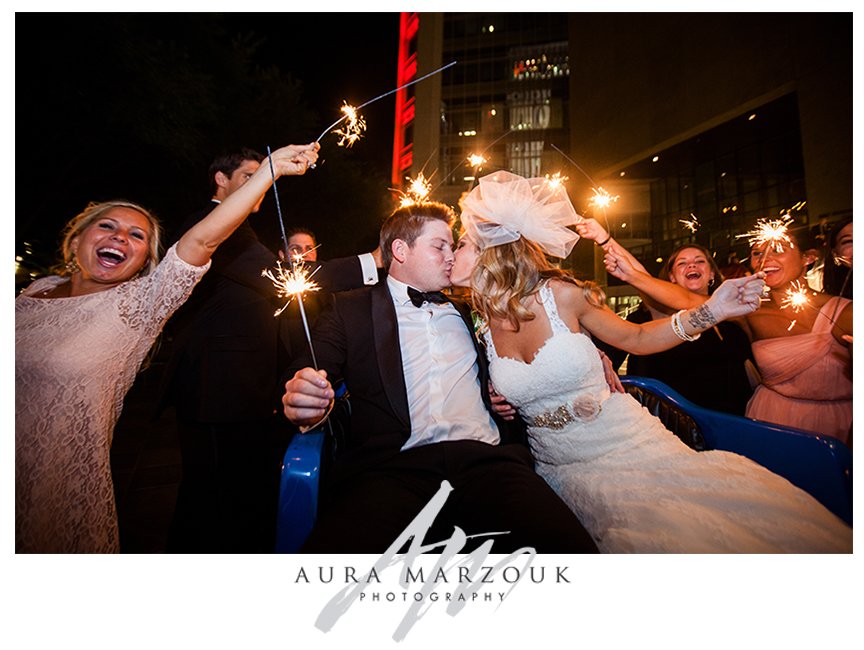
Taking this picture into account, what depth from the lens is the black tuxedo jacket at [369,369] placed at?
6.49 ft

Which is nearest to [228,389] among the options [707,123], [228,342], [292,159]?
[228,342]

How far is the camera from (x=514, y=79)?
36875mm

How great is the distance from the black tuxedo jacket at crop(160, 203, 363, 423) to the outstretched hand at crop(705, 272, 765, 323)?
80.8 inches

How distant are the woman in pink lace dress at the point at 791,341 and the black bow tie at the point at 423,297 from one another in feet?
3.27

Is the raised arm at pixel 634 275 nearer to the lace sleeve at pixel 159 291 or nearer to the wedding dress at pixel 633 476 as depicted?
the wedding dress at pixel 633 476

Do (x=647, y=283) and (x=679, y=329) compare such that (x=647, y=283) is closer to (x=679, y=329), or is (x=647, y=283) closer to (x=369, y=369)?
(x=679, y=329)

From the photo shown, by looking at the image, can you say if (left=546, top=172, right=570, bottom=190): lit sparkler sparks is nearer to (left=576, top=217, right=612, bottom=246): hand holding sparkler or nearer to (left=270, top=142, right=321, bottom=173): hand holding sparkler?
(left=576, top=217, right=612, bottom=246): hand holding sparkler

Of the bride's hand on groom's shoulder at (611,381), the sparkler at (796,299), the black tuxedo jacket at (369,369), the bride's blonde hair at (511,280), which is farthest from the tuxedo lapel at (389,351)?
the sparkler at (796,299)

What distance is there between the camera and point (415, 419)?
2.07m

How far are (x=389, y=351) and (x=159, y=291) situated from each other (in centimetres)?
105
